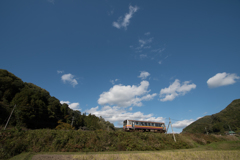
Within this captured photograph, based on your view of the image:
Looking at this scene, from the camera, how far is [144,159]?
1104 cm

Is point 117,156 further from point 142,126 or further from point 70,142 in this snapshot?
point 142,126

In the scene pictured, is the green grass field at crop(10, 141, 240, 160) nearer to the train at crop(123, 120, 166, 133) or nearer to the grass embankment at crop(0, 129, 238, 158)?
the grass embankment at crop(0, 129, 238, 158)

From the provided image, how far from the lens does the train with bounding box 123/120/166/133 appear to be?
31545 millimetres

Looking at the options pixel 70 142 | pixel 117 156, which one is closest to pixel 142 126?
pixel 70 142

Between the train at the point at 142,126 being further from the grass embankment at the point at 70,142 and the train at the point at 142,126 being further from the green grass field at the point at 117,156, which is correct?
the green grass field at the point at 117,156

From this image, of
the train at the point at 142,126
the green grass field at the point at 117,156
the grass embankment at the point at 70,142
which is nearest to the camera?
the green grass field at the point at 117,156

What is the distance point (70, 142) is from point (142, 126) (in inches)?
865

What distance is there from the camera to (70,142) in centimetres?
1530

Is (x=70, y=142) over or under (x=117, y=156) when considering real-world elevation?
over

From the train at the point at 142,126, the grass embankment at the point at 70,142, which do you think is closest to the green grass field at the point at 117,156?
the grass embankment at the point at 70,142

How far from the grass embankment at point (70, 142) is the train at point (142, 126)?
12054mm

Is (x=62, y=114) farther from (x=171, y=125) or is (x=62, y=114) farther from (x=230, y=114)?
(x=230, y=114)

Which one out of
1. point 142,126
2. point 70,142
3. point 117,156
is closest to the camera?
point 117,156

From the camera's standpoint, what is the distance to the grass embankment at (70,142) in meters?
13.3
